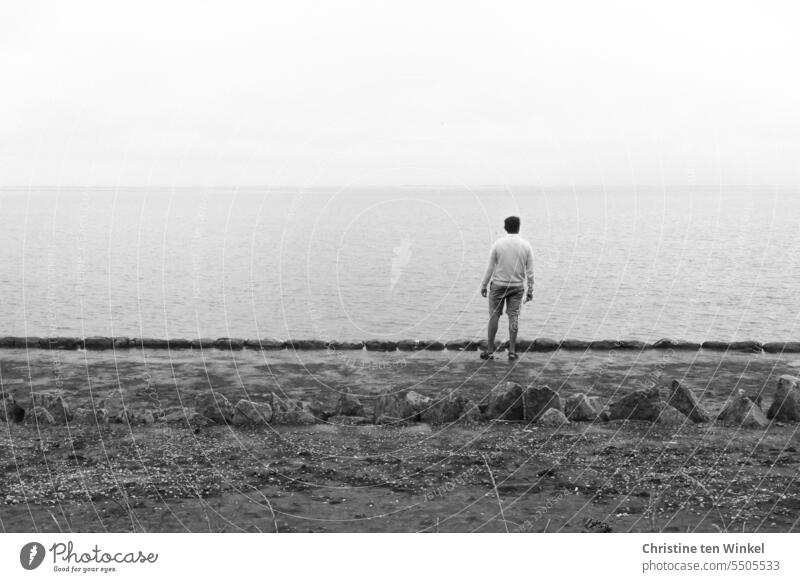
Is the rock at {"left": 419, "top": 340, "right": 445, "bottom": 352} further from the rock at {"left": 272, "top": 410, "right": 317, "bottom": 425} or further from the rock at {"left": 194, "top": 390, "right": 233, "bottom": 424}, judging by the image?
the rock at {"left": 194, "top": 390, "right": 233, "bottom": 424}

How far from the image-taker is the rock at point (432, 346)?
55.5ft

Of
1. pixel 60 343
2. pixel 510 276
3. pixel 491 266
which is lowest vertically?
pixel 60 343

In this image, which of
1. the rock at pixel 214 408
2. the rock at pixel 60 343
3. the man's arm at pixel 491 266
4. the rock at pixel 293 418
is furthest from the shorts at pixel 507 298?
the rock at pixel 60 343

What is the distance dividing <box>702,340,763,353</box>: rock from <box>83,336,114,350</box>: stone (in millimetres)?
11877

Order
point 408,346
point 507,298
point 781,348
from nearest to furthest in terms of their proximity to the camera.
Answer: point 507,298 < point 781,348 < point 408,346

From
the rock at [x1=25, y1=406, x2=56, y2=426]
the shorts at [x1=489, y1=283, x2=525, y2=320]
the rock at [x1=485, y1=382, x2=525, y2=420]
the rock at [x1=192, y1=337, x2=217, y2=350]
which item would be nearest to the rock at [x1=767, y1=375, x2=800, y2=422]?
the rock at [x1=485, y1=382, x2=525, y2=420]

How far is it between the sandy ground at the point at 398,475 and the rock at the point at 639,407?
0.24 m

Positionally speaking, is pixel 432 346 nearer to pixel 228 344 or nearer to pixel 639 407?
pixel 228 344

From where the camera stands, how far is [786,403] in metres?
11.0

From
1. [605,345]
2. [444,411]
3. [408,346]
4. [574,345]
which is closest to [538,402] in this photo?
[444,411]

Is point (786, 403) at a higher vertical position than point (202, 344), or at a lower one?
higher

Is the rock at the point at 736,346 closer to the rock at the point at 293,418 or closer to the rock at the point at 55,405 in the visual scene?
the rock at the point at 293,418

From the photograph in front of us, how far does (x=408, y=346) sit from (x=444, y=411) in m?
6.19
